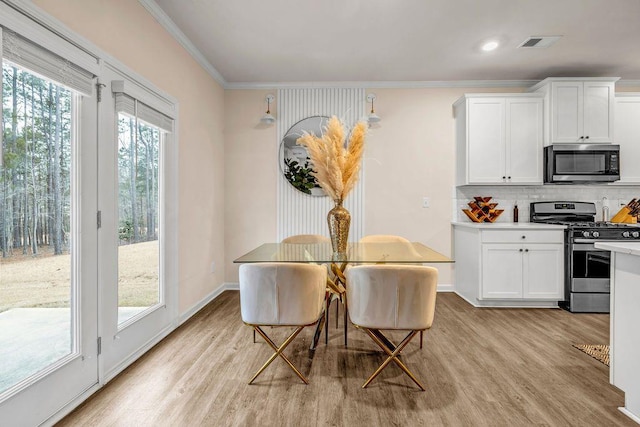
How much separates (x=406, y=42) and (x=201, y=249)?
2954 millimetres

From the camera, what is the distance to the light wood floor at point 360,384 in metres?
1.82

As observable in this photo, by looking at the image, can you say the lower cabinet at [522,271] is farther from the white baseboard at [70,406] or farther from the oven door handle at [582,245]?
the white baseboard at [70,406]

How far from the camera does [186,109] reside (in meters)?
3.39

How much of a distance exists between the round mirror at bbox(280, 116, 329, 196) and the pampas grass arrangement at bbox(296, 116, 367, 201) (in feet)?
6.62

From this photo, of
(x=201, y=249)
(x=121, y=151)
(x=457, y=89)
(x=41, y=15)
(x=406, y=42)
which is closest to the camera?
(x=41, y=15)

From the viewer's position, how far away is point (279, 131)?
453 cm

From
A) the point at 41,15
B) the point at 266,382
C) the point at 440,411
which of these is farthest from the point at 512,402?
the point at 41,15

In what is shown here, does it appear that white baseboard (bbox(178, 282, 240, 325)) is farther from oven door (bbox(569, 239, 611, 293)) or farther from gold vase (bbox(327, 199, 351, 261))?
oven door (bbox(569, 239, 611, 293))

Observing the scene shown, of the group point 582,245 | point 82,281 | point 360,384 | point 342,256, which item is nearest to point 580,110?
point 582,245

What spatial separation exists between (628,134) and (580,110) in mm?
749

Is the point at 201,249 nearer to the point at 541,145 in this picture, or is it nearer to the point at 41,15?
the point at 41,15

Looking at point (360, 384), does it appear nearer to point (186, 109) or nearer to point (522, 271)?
point (522, 271)

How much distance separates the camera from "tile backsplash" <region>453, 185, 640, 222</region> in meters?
4.33

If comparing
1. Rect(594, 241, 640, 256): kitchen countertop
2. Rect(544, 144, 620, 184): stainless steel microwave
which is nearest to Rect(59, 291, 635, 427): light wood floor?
Rect(594, 241, 640, 256): kitchen countertop
